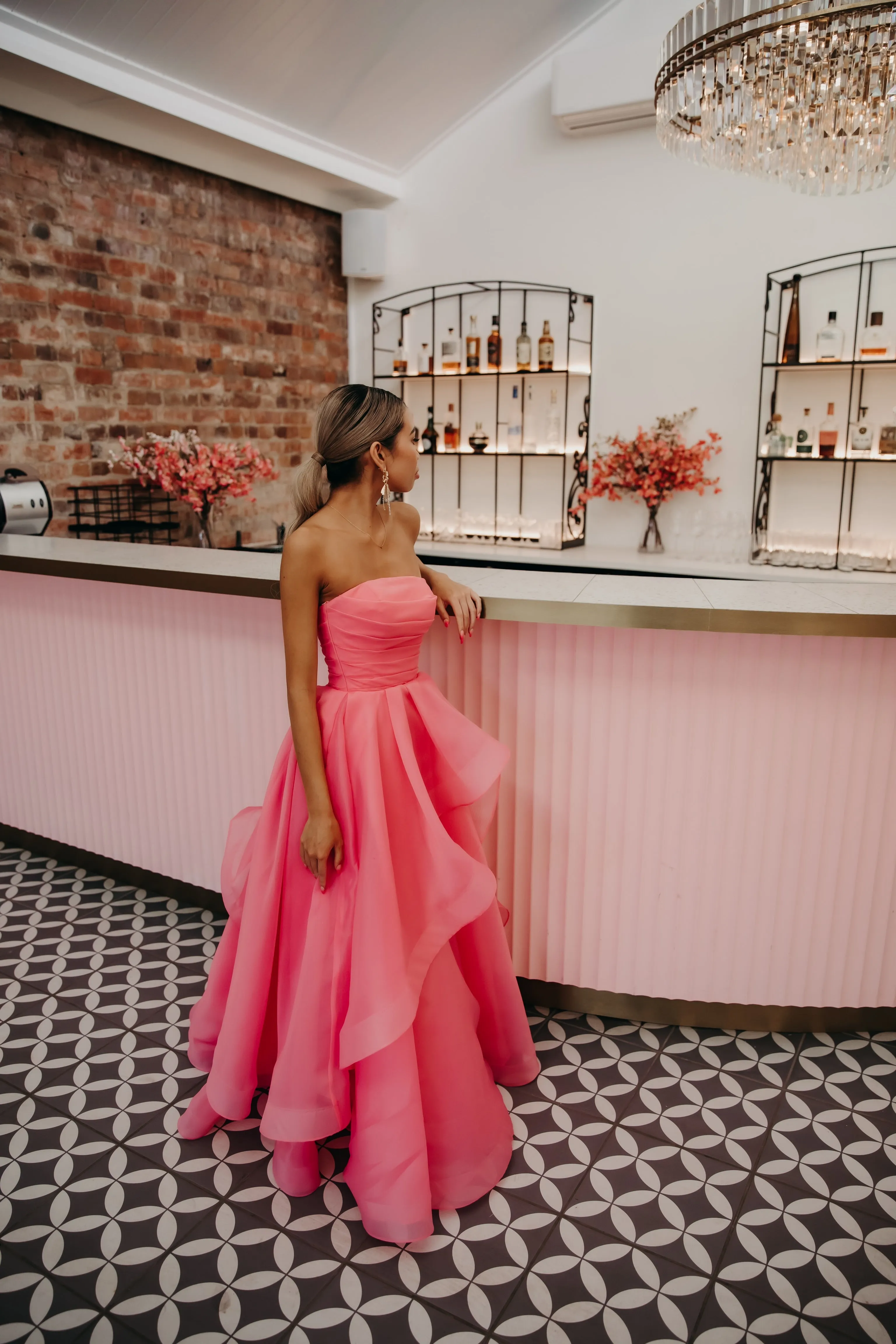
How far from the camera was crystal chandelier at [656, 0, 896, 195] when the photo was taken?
201cm

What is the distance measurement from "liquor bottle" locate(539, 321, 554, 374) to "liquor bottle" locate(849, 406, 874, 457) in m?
1.47

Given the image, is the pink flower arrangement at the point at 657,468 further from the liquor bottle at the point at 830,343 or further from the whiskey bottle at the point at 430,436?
the whiskey bottle at the point at 430,436

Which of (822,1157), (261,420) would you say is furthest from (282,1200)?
(261,420)

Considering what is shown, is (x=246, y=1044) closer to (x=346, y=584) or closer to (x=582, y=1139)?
(x=582, y=1139)

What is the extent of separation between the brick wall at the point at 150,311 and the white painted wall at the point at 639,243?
2.90 feet

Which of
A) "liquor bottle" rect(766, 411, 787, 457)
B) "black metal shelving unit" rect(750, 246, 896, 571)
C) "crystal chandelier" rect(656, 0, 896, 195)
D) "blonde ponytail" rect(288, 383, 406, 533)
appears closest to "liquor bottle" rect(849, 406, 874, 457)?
"black metal shelving unit" rect(750, 246, 896, 571)

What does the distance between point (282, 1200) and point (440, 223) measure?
4.79 metres

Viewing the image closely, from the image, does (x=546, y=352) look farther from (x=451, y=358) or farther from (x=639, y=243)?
(x=639, y=243)

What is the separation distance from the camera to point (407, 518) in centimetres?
189

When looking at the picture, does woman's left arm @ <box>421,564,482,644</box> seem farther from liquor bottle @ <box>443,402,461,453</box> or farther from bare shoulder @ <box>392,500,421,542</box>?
liquor bottle @ <box>443,402,461,453</box>

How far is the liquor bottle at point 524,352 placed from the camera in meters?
4.66

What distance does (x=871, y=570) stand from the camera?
3932mm

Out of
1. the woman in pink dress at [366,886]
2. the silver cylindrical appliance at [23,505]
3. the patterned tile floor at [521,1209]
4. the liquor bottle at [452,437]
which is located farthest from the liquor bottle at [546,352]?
the patterned tile floor at [521,1209]

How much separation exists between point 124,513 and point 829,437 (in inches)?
125
